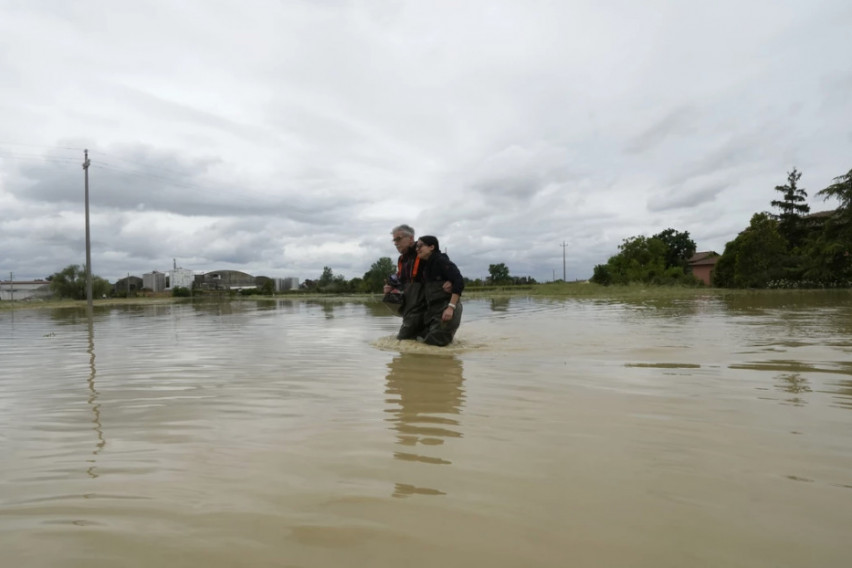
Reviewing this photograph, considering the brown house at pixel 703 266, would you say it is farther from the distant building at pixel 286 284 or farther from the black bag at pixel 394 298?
the black bag at pixel 394 298

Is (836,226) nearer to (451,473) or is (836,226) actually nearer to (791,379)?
(791,379)

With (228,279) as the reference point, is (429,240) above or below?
below

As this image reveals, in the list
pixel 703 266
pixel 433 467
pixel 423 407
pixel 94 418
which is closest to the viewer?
pixel 433 467

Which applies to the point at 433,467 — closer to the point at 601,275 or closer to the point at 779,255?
the point at 779,255

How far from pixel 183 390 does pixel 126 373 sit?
133 centimetres

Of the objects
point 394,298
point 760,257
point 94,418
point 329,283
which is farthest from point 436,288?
point 329,283

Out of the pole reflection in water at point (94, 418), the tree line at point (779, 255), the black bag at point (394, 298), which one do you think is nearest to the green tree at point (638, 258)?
the tree line at point (779, 255)

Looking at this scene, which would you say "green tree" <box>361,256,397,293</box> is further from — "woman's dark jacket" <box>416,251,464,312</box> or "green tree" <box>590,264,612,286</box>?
"woman's dark jacket" <box>416,251,464,312</box>

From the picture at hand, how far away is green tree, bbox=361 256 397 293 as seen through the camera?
59.9m

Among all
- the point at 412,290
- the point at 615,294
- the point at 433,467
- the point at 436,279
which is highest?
the point at 436,279

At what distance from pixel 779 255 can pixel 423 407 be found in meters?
50.0

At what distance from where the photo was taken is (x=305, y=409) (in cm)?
341

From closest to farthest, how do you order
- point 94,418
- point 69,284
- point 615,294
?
point 94,418 < point 615,294 < point 69,284

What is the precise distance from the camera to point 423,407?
346 centimetres
